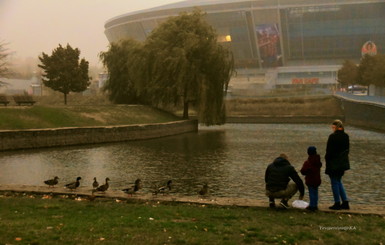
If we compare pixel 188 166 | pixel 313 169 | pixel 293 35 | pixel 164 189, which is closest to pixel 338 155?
pixel 313 169

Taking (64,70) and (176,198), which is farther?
(64,70)

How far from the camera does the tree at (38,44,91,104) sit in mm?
57784

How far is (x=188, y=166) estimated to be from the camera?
2303cm

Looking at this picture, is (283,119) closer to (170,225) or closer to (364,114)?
(364,114)

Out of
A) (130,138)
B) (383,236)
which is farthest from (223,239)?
(130,138)

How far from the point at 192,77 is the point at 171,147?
1577 centimetres

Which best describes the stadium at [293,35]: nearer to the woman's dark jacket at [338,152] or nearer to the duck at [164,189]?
the duck at [164,189]

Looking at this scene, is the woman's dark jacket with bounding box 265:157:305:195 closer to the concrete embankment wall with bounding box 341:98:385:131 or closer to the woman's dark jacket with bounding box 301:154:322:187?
the woman's dark jacket with bounding box 301:154:322:187

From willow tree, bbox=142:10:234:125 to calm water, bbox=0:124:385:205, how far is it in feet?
47.2

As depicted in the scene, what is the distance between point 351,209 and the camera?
37.9 ft

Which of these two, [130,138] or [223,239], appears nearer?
[223,239]

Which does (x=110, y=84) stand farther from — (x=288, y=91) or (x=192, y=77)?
(x=288, y=91)

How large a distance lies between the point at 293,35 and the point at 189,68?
274 feet

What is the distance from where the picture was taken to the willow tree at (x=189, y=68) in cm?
4791
